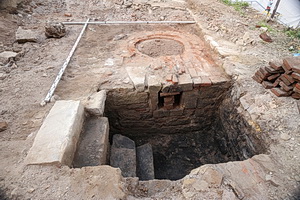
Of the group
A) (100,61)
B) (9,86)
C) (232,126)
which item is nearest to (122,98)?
(100,61)

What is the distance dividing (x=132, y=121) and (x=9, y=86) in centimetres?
203

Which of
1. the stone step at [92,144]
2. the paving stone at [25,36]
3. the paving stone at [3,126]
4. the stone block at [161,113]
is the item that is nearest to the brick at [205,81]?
the stone block at [161,113]

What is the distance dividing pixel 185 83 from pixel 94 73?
5.17ft

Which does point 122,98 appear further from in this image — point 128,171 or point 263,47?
point 263,47

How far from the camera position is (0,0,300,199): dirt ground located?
5.60 feet

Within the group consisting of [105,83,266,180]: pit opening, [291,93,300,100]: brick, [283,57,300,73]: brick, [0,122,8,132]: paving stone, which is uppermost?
[283,57,300,73]: brick

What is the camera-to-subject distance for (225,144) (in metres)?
3.54

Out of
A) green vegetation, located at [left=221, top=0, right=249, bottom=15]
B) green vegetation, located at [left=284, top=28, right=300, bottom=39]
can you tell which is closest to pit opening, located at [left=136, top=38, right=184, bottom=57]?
green vegetation, located at [left=284, top=28, right=300, bottom=39]

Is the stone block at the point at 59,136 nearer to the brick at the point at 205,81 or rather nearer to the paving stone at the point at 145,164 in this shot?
the paving stone at the point at 145,164

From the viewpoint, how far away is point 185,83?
10.3 feet

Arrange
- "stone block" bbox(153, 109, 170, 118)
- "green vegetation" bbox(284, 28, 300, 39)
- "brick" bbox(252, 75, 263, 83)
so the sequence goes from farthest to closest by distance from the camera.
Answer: "green vegetation" bbox(284, 28, 300, 39)
"stone block" bbox(153, 109, 170, 118)
"brick" bbox(252, 75, 263, 83)

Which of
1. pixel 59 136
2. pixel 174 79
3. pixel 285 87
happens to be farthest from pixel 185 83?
pixel 59 136

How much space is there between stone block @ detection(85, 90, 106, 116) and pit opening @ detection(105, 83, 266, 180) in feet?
1.01

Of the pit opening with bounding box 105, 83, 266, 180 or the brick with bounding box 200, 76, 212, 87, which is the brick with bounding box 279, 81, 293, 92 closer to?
the pit opening with bounding box 105, 83, 266, 180
